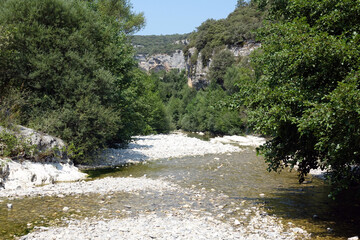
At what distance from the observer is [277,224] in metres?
9.34

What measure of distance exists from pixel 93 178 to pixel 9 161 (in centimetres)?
445

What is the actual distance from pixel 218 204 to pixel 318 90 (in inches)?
233

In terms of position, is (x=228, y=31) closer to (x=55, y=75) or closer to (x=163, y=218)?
(x=55, y=75)

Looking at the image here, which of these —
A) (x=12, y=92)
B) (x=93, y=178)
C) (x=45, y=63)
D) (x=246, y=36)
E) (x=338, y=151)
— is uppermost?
(x=246, y=36)

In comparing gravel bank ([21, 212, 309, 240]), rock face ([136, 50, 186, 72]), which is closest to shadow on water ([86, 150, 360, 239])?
gravel bank ([21, 212, 309, 240])

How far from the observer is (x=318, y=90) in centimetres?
830

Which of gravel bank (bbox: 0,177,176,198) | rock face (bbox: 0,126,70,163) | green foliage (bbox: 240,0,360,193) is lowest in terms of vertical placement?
gravel bank (bbox: 0,177,176,198)

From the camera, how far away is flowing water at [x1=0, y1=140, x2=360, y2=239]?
9.29 m

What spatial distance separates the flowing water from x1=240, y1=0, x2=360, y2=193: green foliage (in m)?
1.79

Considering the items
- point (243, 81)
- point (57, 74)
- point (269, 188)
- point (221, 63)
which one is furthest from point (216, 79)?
point (243, 81)

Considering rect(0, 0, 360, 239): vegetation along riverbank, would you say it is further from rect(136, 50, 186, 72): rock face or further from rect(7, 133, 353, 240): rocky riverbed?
Result: rect(136, 50, 186, 72): rock face

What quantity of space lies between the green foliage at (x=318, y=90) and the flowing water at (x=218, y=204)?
1.79 m

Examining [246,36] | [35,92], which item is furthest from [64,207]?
[246,36]

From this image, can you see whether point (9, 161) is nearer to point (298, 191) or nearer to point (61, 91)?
point (61, 91)
